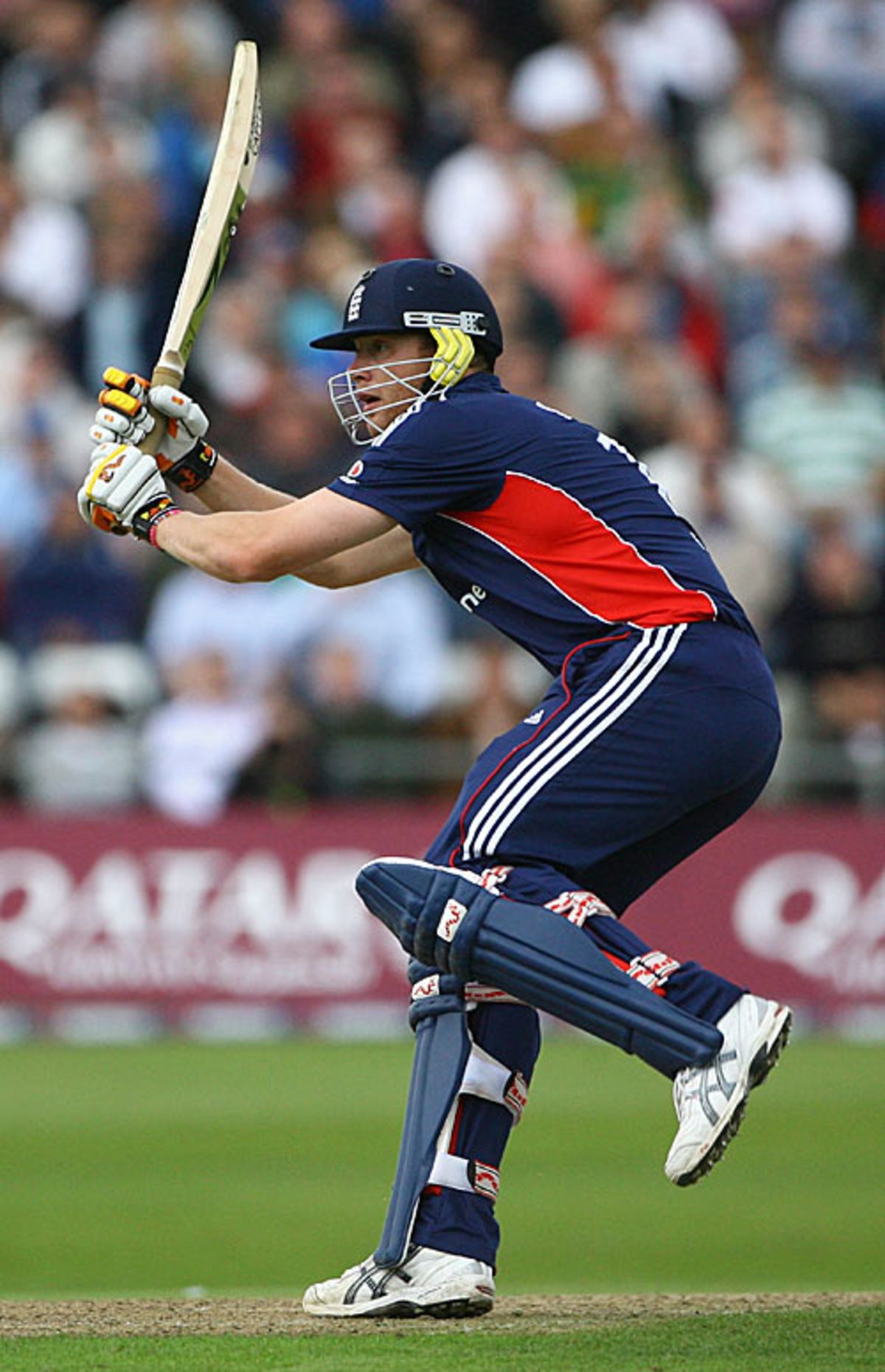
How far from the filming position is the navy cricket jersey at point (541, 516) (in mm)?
4750

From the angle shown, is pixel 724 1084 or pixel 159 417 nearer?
pixel 724 1084

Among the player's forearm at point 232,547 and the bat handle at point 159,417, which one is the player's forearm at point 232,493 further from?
the player's forearm at point 232,547

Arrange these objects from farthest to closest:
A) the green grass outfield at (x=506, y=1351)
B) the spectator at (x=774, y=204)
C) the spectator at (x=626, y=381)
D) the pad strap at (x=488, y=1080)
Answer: the spectator at (x=774, y=204), the spectator at (x=626, y=381), the pad strap at (x=488, y=1080), the green grass outfield at (x=506, y=1351)

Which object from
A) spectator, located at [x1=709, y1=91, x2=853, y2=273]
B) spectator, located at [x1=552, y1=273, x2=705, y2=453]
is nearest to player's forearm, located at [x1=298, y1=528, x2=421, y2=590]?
spectator, located at [x1=552, y1=273, x2=705, y2=453]

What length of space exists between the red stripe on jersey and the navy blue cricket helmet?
425 millimetres

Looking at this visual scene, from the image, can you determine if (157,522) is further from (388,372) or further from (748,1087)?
(748,1087)

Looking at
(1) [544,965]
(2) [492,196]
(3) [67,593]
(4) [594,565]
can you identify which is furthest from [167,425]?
(2) [492,196]

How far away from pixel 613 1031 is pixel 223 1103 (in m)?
5.21

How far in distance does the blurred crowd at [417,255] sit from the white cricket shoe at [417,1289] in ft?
22.4

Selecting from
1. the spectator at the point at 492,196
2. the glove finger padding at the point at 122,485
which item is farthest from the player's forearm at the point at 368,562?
the spectator at the point at 492,196

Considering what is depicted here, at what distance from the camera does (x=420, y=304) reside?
197 inches

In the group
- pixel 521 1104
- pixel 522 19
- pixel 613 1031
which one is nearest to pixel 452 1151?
pixel 521 1104

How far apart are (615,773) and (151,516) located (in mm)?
1110

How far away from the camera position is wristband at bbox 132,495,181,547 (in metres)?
4.94
